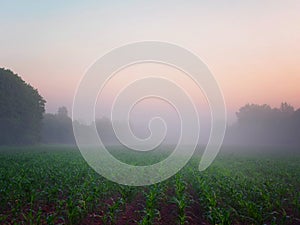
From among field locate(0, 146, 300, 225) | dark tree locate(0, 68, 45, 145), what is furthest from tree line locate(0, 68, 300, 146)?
field locate(0, 146, 300, 225)

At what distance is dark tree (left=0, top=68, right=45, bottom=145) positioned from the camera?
5206 centimetres

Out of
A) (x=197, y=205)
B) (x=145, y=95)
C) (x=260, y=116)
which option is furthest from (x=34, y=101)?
(x=260, y=116)

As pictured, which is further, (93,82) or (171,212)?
(93,82)

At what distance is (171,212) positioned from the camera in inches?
386

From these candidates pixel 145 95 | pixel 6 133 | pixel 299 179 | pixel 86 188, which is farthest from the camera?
pixel 6 133

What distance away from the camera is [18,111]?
5425 centimetres

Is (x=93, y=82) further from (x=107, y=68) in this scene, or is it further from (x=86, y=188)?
(x=86, y=188)

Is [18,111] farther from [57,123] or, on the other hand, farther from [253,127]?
[253,127]

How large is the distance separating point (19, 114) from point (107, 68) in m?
44.7

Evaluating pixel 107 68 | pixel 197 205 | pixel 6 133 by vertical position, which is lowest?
pixel 197 205

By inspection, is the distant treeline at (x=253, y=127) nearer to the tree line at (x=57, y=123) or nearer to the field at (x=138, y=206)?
the tree line at (x=57, y=123)

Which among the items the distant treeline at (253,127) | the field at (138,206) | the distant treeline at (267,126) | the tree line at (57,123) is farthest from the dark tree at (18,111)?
the distant treeline at (267,126)

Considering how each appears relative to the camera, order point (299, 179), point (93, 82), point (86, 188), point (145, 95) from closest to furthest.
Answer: point (86, 188), point (93, 82), point (299, 179), point (145, 95)

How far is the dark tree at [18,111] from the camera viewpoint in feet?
171
